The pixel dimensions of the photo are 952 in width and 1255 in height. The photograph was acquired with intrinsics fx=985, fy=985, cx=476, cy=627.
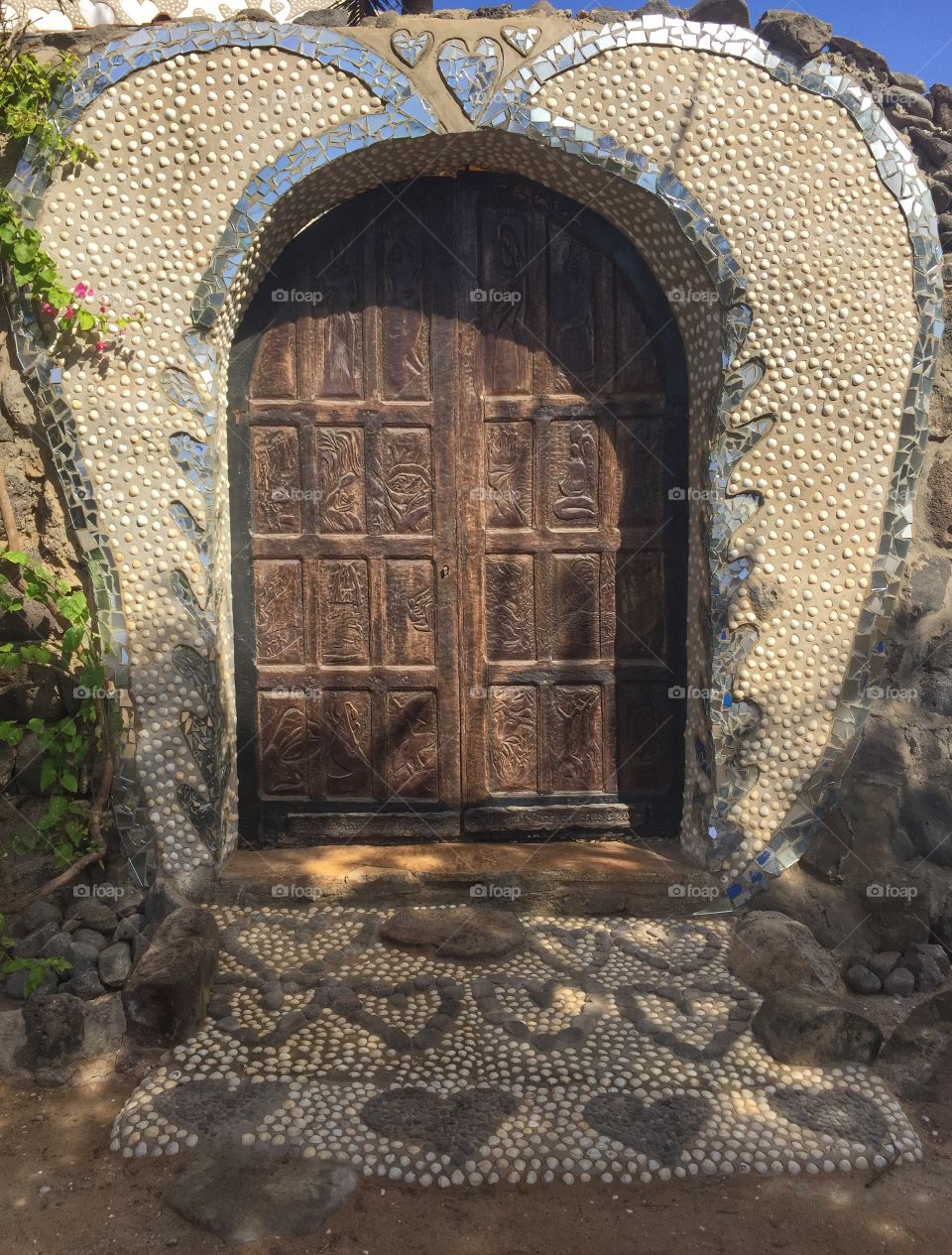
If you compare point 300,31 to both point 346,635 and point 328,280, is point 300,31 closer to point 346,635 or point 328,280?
point 328,280

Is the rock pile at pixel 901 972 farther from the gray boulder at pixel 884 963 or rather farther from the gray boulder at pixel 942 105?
the gray boulder at pixel 942 105

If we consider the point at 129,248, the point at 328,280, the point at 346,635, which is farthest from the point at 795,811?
the point at 129,248

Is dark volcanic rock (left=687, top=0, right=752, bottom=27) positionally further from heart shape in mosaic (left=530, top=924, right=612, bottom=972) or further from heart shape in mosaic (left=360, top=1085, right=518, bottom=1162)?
heart shape in mosaic (left=360, top=1085, right=518, bottom=1162)

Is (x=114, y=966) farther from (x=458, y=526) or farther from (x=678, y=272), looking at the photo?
(x=678, y=272)

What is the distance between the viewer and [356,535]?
12.7ft

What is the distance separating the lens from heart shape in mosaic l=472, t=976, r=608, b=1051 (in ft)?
9.71

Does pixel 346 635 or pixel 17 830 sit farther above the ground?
pixel 346 635

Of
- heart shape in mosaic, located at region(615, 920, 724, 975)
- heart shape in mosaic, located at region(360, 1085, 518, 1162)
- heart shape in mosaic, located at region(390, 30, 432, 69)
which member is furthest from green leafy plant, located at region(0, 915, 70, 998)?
heart shape in mosaic, located at region(390, 30, 432, 69)

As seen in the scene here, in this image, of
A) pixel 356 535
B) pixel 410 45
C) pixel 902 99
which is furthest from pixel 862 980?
pixel 410 45

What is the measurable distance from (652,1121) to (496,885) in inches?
45.4

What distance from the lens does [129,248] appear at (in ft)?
11.2

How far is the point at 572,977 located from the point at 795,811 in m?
1.03

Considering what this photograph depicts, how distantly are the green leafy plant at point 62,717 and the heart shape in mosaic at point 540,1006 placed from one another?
152 cm

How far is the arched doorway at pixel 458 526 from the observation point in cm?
379
